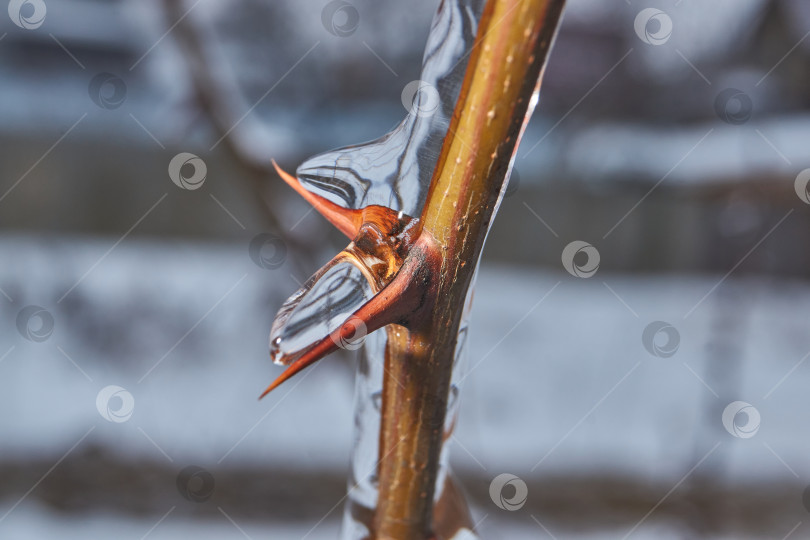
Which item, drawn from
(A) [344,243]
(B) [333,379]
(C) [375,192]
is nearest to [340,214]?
(C) [375,192]

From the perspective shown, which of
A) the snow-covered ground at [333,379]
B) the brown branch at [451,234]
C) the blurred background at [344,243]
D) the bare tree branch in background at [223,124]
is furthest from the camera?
the snow-covered ground at [333,379]

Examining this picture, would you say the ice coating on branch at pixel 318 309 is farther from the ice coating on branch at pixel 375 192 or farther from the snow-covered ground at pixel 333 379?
the snow-covered ground at pixel 333 379

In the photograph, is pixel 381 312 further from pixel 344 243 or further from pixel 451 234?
pixel 344 243

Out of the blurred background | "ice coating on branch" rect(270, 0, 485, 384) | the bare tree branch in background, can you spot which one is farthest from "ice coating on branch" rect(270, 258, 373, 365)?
the blurred background

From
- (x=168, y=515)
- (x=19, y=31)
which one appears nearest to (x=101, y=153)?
(x=19, y=31)

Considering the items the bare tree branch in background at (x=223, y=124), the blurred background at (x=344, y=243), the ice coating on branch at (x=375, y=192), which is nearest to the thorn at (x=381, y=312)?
the ice coating on branch at (x=375, y=192)

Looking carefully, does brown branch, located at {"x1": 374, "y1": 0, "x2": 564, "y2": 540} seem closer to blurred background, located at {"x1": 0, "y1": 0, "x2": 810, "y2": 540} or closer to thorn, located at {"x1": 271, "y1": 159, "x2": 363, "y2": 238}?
thorn, located at {"x1": 271, "y1": 159, "x2": 363, "y2": 238}
